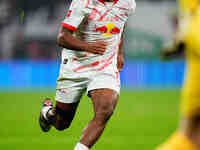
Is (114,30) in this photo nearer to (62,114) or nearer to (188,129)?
(62,114)

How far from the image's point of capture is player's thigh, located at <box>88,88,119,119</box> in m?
7.29

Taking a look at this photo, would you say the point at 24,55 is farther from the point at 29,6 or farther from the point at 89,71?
the point at 89,71

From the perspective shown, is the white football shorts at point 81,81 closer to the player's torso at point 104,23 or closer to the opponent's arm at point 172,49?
the player's torso at point 104,23

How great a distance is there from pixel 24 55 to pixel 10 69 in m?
4.10

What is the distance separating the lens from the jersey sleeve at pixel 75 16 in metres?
7.45

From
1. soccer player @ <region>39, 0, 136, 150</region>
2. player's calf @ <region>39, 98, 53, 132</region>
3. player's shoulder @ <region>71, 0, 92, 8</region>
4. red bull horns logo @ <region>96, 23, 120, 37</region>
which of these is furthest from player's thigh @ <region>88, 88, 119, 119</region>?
player's calf @ <region>39, 98, 53, 132</region>

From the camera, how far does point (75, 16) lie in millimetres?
7461

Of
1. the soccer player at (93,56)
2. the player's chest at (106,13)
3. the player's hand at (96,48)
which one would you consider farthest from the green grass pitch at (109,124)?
the player's chest at (106,13)

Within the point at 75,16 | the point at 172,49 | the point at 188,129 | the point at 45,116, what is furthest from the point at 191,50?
the point at 45,116

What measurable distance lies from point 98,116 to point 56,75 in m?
18.2

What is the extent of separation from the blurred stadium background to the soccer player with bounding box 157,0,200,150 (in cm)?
578

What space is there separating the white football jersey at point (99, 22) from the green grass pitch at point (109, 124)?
2691mm

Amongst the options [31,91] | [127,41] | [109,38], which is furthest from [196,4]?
[127,41]

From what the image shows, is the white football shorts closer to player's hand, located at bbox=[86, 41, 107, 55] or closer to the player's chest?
player's hand, located at bbox=[86, 41, 107, 55]
